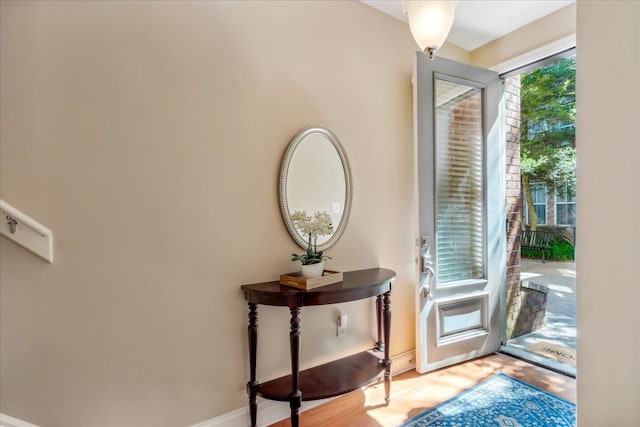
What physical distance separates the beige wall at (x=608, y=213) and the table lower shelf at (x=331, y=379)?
4.13 ft

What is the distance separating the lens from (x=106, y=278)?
1468 mm

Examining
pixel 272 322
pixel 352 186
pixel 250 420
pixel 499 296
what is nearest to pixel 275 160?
pixel 352 186

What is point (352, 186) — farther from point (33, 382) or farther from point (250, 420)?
point (33, 382)

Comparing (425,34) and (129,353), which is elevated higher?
(425,34)

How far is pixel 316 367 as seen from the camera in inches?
80.0

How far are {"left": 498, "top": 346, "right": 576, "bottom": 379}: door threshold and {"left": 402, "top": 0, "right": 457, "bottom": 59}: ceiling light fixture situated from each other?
255cm

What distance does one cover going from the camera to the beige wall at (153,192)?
134cm

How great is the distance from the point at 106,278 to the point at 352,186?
1516 millimetres

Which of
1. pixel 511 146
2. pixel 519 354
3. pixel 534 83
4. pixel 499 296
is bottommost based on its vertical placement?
pixel 519 354

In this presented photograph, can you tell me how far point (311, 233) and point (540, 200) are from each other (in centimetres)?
247

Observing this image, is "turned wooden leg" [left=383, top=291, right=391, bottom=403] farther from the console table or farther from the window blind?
the window blind

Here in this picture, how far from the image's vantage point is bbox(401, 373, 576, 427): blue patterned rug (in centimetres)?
183

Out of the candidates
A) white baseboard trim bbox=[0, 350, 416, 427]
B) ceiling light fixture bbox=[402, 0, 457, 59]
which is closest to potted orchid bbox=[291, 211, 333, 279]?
white baseboard trim bbox=[0, 350, 416, 427]

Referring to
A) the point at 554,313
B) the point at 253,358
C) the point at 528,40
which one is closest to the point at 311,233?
the point at 253,358
